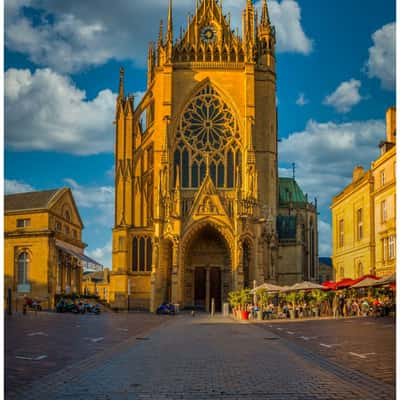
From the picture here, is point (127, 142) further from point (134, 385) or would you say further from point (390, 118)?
point (134, 385)

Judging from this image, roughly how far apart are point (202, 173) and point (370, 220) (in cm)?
1921

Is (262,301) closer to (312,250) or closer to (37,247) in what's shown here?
(37,247)

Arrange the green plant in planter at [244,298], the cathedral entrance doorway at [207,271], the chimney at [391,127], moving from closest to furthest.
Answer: the chimney at [391,127] < the green plant in planter at [244,298] < the cathedral entrance doorway at [207,271]

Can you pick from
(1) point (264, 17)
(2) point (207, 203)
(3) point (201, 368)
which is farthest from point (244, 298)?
(3) point (201, 368)

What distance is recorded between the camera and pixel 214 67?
73.9 m

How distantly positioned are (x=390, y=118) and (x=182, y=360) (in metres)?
40.1

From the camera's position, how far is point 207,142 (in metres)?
72.6


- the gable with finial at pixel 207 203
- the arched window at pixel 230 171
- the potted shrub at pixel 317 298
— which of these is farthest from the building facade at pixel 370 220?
the gable with finial at pixel 207 203

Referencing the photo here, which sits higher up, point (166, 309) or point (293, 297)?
point (293, 297)

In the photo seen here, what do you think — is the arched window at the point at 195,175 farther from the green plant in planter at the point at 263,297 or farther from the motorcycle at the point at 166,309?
the green plant in planter at the point at 263,297

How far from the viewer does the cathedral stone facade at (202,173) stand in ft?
222

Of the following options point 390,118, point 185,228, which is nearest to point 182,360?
point 390,118

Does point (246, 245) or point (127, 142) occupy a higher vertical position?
point (127, 142)

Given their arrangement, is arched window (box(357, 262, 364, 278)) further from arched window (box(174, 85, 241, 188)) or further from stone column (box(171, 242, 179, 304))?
stone column (box(171, 242, 179, 304))
